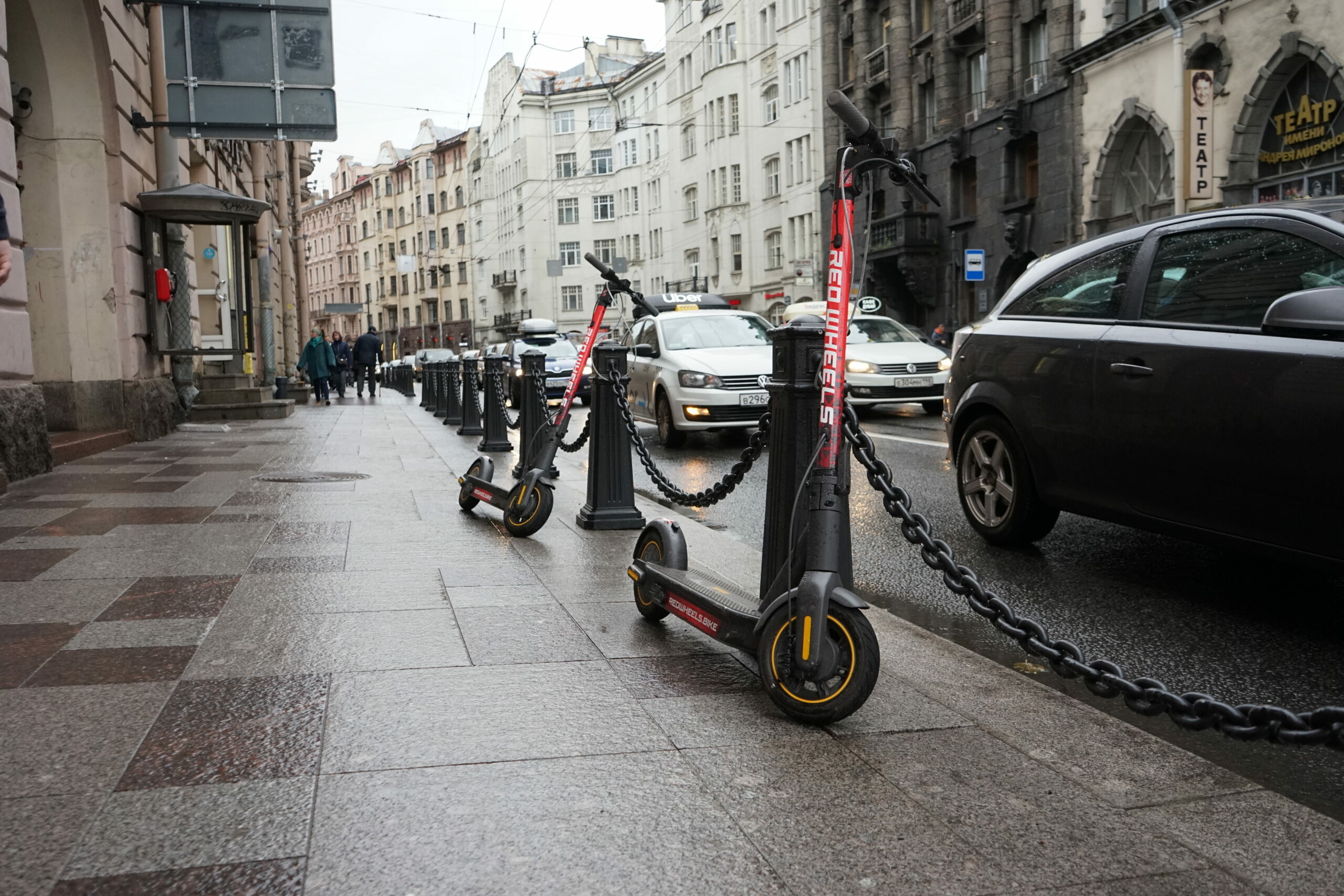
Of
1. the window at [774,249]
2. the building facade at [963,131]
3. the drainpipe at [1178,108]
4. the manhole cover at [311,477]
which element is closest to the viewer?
the manhole cover at [311,477]

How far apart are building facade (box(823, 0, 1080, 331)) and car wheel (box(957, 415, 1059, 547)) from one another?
23507mm

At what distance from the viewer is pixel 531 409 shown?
26.4ft

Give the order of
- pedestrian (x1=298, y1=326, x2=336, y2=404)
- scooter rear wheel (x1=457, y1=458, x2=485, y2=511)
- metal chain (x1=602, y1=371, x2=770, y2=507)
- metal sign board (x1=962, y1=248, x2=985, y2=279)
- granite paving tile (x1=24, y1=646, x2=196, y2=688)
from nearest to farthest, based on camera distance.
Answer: granite paving tile (x1=24, y1=646, x2=196, y2=688)
metal chain (x1=602, y1=371, x2=770, y2=507)
scooter rear wheel (x1=457, y1=458, x2=485, y2=511)
pedestrian (x1=298, y1=326, x2=336, y2=404)
metal sign board (x1=962, y1=248, x2=985, y2=279)

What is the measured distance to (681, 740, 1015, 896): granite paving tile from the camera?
7.89ft

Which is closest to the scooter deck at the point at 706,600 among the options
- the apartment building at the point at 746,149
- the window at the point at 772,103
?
the apartment building at the point at 746,149

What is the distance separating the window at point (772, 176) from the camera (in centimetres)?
5294

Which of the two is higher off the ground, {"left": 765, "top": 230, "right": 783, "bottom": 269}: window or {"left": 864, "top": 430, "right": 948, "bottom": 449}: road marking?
{"left": 765, "top": 230, "right": 783, "bottom": 269}: window

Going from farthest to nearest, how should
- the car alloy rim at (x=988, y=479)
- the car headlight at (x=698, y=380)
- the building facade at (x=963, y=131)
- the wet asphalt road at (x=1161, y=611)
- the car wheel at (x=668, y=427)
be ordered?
the building facade at (x=963, y=131) → the car wheel at (x=668, y=427) → the car headlight at (x=698, y=380) → the car alloy rim at (x=988, y=479) → the wet asphalt road at (x=1161, y=611)

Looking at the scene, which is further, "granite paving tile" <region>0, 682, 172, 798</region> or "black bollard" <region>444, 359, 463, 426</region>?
"black bollard" <region>444, 359, 463, 426</region>

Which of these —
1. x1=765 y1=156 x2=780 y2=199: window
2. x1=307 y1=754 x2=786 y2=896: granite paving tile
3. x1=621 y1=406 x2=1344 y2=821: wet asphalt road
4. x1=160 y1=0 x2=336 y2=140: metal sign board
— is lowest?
x1=621 y1=406 x2=1344 y2=821: wet asphalt road

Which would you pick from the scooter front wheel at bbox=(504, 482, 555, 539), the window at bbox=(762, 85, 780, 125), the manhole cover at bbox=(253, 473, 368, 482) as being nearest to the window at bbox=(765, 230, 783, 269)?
the window at bbox=(762, 85, 780, 125)

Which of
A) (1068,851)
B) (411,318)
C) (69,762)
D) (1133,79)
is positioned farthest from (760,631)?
(411,318)

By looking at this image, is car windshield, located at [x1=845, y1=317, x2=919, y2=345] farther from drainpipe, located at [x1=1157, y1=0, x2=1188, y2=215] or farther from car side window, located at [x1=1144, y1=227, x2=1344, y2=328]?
car side window, located at [x1=1144, y1=227, x2=1344, y2=328]

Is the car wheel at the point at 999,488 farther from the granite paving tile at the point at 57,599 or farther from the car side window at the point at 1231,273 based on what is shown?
the granite paving tile at the point at 57,599
